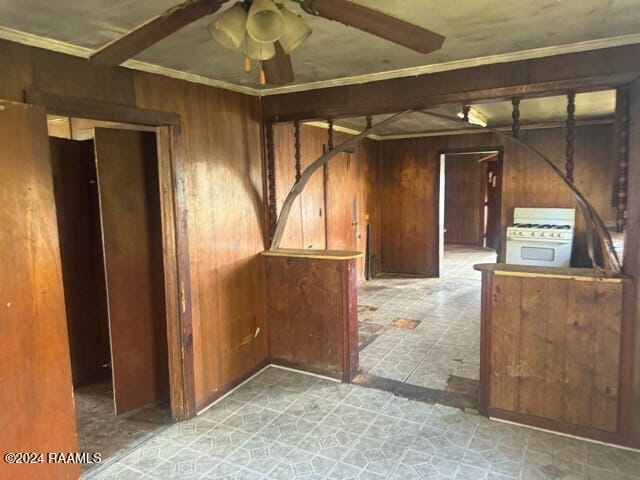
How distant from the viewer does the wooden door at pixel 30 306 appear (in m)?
1.84

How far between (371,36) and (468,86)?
84 centimetres

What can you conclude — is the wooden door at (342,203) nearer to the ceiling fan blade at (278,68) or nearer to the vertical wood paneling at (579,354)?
the vertical wood paneling at (579,354)

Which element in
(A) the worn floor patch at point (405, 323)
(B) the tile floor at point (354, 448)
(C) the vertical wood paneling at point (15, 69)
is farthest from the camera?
(A) the worn floor patch at point (405, 323)

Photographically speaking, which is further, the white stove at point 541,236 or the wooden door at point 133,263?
the white stove at point 541,236

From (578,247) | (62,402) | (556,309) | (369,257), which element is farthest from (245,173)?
(578,247)

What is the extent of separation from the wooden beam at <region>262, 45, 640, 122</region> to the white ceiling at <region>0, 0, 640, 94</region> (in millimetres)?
63

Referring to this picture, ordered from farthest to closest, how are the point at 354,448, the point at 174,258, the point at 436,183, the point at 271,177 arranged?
the point at 436,183 < the point at 271,177 < the point at 174,258 < the point at 354,448

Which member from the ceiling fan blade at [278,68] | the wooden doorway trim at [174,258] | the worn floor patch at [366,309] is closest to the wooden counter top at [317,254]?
the wooden doorway trim at [174,258]

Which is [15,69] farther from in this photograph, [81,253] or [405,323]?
[405,323]

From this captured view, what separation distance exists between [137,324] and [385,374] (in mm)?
1919

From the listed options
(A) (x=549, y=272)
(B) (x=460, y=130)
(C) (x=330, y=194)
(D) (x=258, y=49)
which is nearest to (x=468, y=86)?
(A) (x=549, y=272)

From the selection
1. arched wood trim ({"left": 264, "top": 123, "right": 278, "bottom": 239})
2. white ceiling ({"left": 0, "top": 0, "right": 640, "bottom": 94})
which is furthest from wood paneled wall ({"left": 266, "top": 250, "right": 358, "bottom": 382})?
white ceiling ({"left": 0, "top": 0, "right": 640, "bottom": 94})

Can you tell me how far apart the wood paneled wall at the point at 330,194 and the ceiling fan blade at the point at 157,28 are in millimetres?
2410

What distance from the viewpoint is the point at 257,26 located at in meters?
1.36
